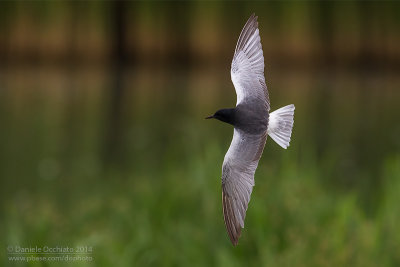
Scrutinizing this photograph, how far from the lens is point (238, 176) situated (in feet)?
3.45

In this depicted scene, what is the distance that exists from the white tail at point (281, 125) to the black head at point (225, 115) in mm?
51

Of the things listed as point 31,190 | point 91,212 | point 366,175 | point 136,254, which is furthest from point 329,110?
point 136,254

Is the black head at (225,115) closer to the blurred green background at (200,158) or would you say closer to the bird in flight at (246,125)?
the bird in flight at (246,125)

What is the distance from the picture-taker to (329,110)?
1409 cm

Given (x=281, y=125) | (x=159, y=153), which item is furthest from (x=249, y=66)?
(x=159, y=153)

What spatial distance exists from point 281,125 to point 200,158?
493 centimetres

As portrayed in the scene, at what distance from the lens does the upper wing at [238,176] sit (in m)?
0.97

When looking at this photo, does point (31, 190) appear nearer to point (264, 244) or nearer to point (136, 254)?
point (136, 254)

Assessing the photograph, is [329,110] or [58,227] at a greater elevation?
[58,227]

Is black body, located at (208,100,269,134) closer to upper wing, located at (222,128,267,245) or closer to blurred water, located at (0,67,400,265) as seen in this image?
upper wing, located at (222,128,267,245)

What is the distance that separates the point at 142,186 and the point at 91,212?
75 centimetres

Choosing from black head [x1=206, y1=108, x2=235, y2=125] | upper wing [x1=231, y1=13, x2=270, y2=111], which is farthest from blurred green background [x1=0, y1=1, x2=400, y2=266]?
black head [x1=206, y1=108, x2=235, y2=125]

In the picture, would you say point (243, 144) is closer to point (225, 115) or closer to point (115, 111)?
point (225, 115)

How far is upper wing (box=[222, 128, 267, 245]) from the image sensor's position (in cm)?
97
